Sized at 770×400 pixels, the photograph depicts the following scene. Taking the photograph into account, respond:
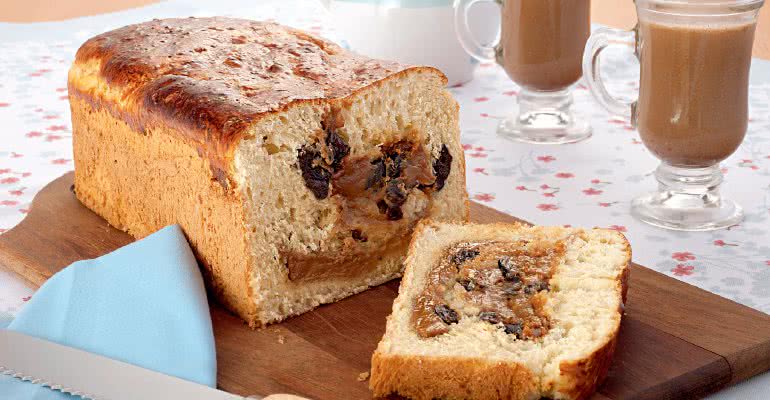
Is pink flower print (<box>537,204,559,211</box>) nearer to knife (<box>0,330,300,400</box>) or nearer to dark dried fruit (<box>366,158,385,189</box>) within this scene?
dark dried fruit (<box>366,158,385,189</box>)

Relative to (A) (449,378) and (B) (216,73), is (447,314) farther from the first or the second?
(B) (216,73)

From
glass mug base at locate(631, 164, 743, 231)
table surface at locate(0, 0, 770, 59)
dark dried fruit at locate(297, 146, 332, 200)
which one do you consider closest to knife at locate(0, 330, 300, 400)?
dark dried fruit at locate(297, 146, 332, 200)

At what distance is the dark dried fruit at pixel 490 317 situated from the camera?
225 centimetres

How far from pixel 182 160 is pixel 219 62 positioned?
307 millimetres

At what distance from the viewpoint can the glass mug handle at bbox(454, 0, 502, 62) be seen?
3844 millimetres

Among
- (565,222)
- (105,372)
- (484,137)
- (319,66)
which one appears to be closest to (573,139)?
(484,137)

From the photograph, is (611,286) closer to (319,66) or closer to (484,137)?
(319,66)

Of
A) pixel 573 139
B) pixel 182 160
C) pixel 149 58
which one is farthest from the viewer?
pixel 573 139

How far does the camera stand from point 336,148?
2592mm

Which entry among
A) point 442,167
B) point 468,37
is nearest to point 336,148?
point 442,167

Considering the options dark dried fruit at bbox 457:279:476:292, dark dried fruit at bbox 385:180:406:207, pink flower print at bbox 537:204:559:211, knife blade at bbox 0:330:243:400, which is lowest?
pink flower print at bbox 537:204:559:211

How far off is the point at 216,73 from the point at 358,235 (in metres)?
0.56

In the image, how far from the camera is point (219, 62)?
9.26 feet

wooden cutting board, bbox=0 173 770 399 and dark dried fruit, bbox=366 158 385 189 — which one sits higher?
dark dried fruit, bbox=366 158 385 189
